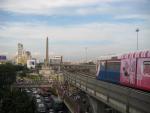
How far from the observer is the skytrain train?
62.8ft

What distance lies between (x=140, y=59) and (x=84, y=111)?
17826mm

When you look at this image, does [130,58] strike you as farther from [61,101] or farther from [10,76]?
[10,76]

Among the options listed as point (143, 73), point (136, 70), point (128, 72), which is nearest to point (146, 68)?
point (143, 73)

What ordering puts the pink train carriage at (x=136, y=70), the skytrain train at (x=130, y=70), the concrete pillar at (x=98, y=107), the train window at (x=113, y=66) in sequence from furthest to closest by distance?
1. the concrete pillar at (x=98, y=107)
2. the train window at (x=113, y=66)
3. the skytrain train at (x=130, y=70)
4. the pink train carriage at (x=136, y=70)

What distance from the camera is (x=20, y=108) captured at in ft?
143

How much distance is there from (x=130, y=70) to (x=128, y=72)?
0.45 metres

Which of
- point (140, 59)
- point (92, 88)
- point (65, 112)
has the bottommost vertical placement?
point (65, 112)

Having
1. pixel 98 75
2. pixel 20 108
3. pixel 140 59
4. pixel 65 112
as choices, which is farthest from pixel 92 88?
pixel 65 112

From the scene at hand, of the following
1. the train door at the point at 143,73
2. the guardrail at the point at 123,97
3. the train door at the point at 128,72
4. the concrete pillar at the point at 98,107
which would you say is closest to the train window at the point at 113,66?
the train door at the point at 128,72

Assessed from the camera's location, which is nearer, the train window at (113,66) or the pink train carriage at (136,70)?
the pink train carriage at (136,70)

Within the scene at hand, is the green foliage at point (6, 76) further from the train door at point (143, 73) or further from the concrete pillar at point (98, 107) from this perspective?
the train door at point (143, 73)

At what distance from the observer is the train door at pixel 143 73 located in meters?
18.6

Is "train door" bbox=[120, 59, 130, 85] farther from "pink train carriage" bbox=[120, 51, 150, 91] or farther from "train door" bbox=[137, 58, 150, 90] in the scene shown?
"train door" bbox=[137, 58, 150, 90]

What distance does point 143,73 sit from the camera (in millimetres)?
19375
